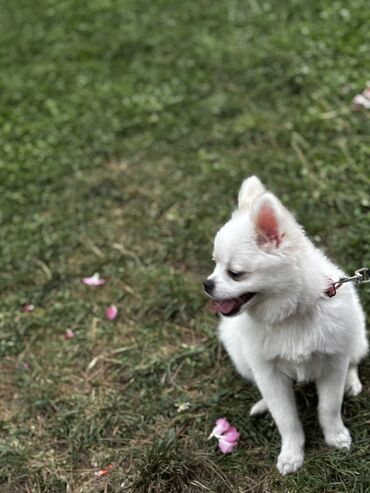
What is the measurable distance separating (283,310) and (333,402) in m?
0.58

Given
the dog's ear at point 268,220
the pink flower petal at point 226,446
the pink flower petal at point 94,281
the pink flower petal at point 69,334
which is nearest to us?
the dog's ear at point 268,220

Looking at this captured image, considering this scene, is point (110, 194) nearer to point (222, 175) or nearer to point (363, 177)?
point (222, 175)

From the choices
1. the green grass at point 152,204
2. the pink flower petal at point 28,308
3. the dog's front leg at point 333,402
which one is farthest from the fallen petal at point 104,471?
the pink flower petal at point 28,308

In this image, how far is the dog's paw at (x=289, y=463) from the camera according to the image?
313 centimetres

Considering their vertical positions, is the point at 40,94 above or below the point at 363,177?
below

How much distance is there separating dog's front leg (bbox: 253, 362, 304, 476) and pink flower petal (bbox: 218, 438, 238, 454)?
246 millimetres

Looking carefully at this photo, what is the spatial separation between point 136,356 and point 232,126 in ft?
7.98

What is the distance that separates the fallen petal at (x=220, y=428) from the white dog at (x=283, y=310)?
0.74 ft

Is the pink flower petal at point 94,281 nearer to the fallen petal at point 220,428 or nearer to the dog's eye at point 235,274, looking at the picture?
the fallen petal at point 220,428

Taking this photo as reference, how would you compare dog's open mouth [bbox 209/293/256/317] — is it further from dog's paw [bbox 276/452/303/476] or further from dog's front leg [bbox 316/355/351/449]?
dog's paw [bbox 276/452/303/476]

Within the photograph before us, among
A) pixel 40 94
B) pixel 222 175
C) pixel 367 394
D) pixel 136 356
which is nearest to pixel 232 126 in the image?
pixel 222 175

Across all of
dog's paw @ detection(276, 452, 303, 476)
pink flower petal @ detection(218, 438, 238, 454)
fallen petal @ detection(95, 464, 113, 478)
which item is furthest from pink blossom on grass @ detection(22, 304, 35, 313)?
dog's paw @ detection(276, 452, 303, 476)

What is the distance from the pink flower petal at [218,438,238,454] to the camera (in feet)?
10.8

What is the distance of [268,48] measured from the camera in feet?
20.8
